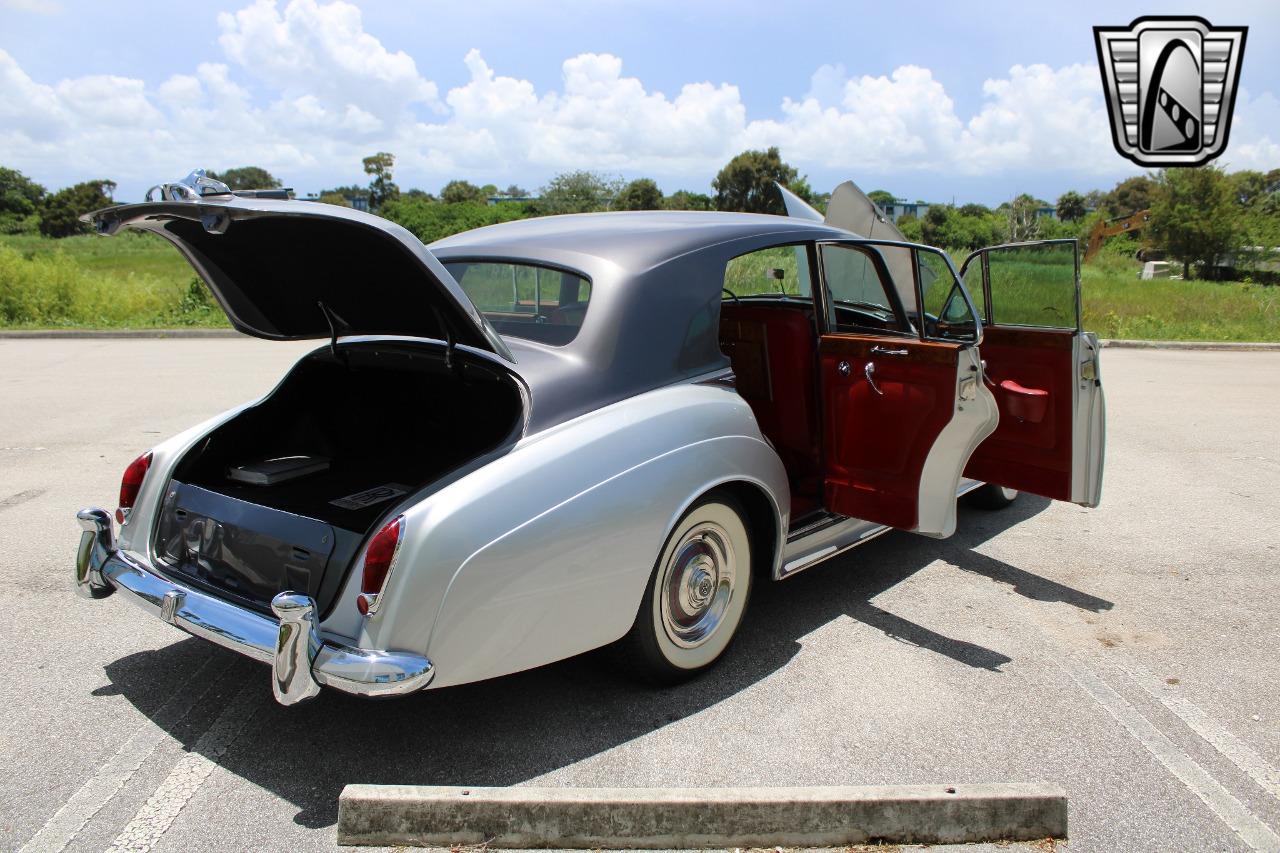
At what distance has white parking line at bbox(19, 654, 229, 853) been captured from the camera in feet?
8.43

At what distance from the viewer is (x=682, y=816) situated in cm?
251

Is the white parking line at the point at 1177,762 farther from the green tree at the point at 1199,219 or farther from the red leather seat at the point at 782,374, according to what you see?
the green tree at the point at 1199,219

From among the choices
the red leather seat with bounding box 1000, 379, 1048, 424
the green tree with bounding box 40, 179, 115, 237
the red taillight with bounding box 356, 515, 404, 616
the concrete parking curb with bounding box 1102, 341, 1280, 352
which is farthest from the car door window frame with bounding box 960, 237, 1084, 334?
the green tree with bounding box 40, 179, 115, 237

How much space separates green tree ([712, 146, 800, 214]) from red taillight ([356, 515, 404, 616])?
6013 centimetres

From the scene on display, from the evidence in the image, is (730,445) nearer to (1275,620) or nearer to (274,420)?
(274,420)

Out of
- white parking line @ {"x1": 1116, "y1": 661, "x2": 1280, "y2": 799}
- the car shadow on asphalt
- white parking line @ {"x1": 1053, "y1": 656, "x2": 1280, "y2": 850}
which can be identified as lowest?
white parking line @ {"x1": 1116, "y1": 661, "x2": 1280, "y2": 799}

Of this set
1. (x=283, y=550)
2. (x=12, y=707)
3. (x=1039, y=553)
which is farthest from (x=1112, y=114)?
(x=12, y=707)

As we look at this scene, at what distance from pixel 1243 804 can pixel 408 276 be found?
315 centimetres

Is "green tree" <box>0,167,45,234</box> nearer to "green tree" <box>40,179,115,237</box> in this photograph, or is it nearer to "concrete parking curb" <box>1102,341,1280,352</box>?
"green tree" <box>40,179,115,237</box>

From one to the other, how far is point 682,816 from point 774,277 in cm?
327

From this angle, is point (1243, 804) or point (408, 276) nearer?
point (1243, 804)

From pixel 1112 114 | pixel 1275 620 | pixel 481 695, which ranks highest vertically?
pixel 1112 114

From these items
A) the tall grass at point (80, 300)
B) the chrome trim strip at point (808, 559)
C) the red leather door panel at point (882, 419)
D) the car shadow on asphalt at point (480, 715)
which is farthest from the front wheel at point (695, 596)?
the tall grass at point (80, 300)

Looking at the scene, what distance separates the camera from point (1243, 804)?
110 inches
